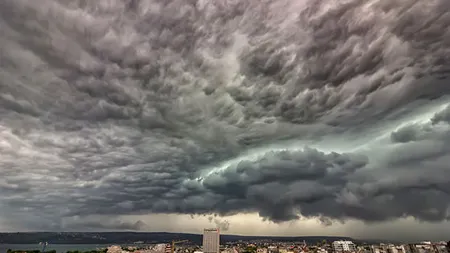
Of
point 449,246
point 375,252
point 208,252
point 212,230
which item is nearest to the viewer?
point 449,246

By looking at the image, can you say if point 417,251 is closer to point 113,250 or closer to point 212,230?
point 212,230

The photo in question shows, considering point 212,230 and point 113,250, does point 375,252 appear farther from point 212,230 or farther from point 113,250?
point 113,250

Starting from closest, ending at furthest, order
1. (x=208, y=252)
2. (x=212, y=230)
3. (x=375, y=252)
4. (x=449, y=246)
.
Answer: (x=449, y=246) → (x=375, y=252) → (x=208, y=252) → (x=212, y=230)

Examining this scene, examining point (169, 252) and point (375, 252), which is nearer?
point (375, 252)

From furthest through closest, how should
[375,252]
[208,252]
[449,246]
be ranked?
[208,252]
[375,252]
[449,246]

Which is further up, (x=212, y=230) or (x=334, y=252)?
(x=212, y=230)

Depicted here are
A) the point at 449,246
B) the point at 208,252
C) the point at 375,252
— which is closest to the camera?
the point at 449,246

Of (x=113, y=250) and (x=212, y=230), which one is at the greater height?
(x=212, y=230)

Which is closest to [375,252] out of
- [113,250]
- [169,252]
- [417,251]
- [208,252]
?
[417,251]

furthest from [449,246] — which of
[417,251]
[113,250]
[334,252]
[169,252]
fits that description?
[113,250]
